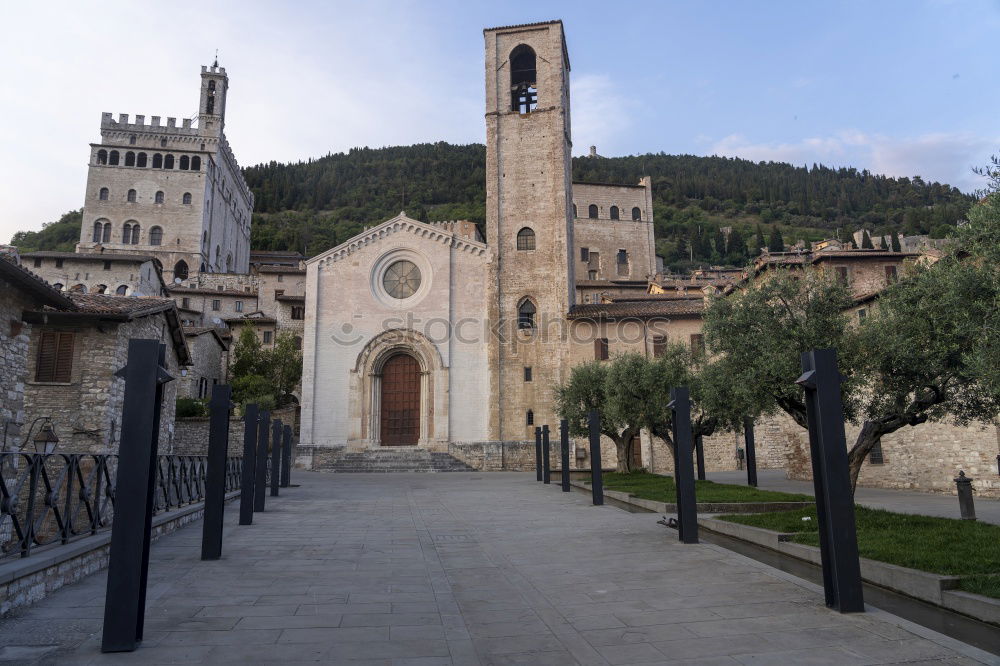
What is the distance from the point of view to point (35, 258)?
53.6 metres

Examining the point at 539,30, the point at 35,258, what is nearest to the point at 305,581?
the point at 539,30

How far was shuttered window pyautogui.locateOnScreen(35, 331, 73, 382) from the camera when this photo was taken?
760 inches

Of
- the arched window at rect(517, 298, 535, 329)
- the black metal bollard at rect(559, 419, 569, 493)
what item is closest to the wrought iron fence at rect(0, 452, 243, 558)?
the black metal bollard at rect(559, 419, 569, 493)

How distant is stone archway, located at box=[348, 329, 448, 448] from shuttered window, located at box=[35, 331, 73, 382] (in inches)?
676

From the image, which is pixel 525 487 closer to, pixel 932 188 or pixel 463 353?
pixel 463 353

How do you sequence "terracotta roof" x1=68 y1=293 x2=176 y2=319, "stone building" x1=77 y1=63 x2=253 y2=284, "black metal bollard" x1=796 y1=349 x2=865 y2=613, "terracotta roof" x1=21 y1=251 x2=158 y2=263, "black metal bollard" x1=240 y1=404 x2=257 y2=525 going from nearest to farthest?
"black metal bollard" x1=796 y1=349 x2=865 y2=613
"black metal bollard" x1=240 y1=404 x2=257 y2=525
"terracotta roof" x1=68 y1=293 x2=176 y2=319
"terracotta roof" x1=21 y1=251 x2=158 y2=263
"stone building" x1=77 y1=63 x2=253 y2=284

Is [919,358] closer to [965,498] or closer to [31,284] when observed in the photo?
[965,498]

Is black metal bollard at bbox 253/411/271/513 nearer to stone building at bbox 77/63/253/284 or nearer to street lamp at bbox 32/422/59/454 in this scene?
street lamp at bbox 32/422/59/454

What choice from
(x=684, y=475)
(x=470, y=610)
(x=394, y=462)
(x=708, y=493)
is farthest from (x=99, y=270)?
(x=470, y=610)

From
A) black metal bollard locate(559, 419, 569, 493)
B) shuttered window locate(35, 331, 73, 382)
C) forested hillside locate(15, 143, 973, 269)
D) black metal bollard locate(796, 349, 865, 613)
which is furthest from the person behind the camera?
forested hillside locate(15, 143, 973, 269)

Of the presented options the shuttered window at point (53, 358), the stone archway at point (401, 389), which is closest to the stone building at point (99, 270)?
the stone archway at point (401, 389)

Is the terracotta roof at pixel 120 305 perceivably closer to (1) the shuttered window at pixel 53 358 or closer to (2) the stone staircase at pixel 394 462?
(1) the shuttered window at pixel 53 358

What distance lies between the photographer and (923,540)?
8.66m

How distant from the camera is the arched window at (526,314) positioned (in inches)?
1437
